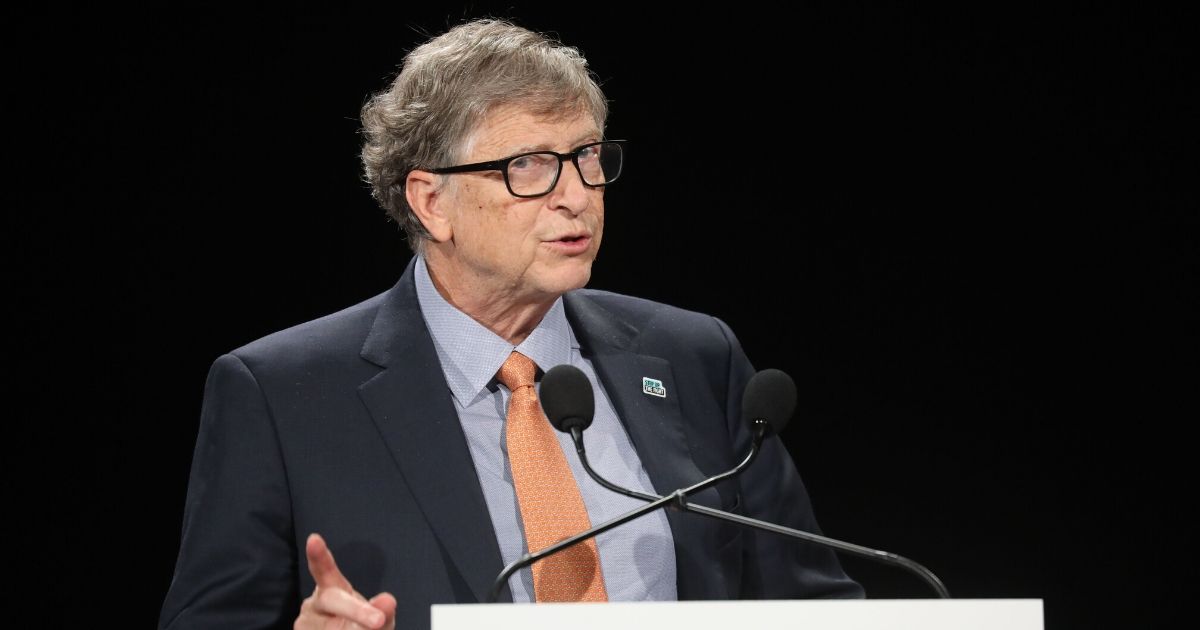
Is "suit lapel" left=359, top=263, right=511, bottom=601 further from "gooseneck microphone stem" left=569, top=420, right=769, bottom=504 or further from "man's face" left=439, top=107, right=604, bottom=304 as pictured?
"gooseneck microphone stem" left=569, top=420, right=769, bottom=504

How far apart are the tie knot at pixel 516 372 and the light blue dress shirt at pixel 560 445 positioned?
11mm

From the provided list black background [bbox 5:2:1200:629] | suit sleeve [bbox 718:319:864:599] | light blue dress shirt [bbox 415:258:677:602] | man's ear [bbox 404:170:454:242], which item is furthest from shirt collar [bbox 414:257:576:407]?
black background [bbox 5:2:1200:629]

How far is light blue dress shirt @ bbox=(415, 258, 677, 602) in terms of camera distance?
2.04 metres

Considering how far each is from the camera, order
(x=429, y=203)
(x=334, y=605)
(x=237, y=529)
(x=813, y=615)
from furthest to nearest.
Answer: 1. (x=429, y=203)
2. (x=237, y=529)
3. (x=334, y=605)
4. (x=813, y=615)

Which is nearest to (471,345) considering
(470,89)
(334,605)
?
(470,89)

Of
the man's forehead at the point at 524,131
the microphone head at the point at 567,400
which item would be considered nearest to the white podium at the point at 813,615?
the microphone head at the point at 567,400

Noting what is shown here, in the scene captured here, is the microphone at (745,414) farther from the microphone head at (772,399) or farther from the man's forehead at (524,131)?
the man's forehead at (524,131)

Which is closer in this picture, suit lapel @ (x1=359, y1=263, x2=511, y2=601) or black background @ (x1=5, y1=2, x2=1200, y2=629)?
suit lapel @ (x1=359, y1=263, x2=511, y2=601)

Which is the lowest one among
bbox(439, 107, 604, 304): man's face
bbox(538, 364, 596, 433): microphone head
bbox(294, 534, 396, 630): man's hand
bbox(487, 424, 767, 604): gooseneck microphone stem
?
bbox(294, 534, 396, 630): man's hand

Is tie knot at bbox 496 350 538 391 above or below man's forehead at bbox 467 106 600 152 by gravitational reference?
below

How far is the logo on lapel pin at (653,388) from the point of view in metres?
2.27

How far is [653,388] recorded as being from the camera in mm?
2275

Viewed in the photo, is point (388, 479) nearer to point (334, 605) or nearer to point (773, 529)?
point (334, 605)

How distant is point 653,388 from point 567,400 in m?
0.56
